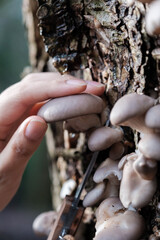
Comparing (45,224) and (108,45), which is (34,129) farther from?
(45,224)

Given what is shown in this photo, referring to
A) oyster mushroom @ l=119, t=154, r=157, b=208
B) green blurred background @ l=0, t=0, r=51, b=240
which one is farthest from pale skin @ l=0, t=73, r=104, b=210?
green blurred background @ l=0, t=0, r=51, b=240

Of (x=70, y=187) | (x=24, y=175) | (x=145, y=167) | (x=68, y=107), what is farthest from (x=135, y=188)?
(x=24, y=175)

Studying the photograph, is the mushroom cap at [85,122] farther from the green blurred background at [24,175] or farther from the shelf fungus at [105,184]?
the green blurred background at [24,175]

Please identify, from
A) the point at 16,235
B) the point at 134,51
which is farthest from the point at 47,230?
the point at 16,235

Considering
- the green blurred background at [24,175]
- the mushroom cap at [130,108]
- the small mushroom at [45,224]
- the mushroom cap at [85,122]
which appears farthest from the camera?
the green blurred background at [24,175]

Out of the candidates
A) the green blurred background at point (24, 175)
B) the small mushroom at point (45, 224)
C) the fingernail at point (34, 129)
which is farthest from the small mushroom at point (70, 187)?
the green blurred background at point (24, 175)

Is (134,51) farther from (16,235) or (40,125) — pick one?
(16,235)
